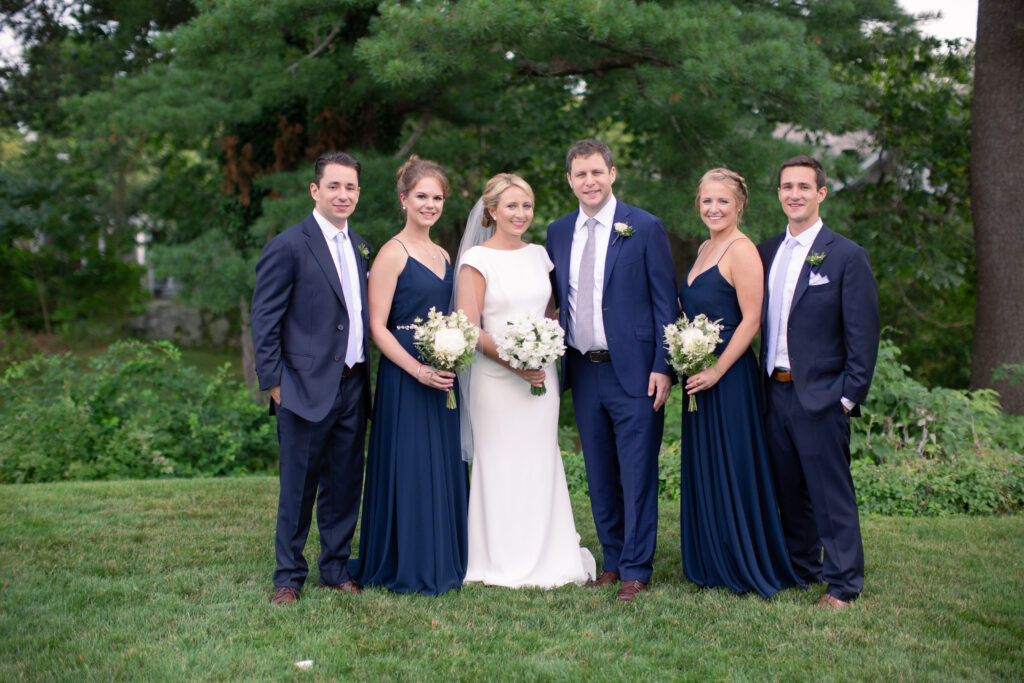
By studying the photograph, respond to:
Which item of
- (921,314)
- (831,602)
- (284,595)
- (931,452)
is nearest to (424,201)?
(284,595)

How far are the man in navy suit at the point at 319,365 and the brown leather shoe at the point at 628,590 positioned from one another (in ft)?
4.41

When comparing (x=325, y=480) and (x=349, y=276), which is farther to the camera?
(x=325, y=480)

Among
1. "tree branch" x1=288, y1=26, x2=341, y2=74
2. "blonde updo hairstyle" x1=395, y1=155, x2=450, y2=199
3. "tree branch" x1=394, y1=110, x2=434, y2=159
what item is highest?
"tree branch" x1=288, y1=26, x2=341, y2=74

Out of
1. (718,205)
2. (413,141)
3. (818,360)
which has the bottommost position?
A: (818,360)

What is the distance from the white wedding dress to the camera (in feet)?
15.8

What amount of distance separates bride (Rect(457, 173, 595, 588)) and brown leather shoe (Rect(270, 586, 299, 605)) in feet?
3.04

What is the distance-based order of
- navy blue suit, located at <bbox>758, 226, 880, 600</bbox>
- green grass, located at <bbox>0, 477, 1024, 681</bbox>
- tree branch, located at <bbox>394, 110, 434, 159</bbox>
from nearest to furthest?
green grass, located at <bbox>0, 477, 1024, 681</bbox> < navy blue suit, located at <bbox>758, 226, 880, 600</bbox> < tree branch, located at <bbox>394, 110, 434, 159</bbox>

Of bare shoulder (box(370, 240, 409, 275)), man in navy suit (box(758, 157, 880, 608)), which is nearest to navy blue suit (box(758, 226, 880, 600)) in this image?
man in navy suit (box(758, 157, 880, 608))

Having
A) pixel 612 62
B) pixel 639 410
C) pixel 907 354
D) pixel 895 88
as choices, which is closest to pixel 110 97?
pixel 612 62

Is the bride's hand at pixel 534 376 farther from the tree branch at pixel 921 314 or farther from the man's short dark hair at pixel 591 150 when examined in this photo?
the tree branch at pixel 921 314

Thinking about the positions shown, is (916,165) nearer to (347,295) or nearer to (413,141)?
(413,141)

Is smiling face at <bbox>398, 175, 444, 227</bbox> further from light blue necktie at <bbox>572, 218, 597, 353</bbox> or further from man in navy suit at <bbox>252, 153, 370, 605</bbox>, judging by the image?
light blue necktie at <bbox>572, 218, 597, 353</bbox>

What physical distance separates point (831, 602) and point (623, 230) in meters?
2.08

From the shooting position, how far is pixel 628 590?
14.9ft
